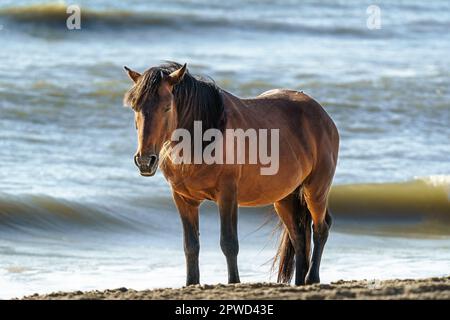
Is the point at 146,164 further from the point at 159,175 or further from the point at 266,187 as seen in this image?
the point at 159,175

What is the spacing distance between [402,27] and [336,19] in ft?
5.59

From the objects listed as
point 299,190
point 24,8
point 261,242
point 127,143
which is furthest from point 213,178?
point 24,8

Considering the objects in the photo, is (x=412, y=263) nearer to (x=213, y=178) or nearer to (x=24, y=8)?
(x=213, y=178)

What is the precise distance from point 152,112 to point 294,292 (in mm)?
1227

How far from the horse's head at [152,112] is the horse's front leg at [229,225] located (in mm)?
543

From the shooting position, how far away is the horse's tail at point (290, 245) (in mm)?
7344

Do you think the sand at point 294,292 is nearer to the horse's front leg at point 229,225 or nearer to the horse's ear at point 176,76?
the horse's front leg at point 229,225

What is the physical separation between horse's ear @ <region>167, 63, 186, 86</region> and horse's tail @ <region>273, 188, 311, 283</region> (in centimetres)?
152

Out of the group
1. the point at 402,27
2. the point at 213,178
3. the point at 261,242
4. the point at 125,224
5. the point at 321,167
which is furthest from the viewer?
the point at 402,27

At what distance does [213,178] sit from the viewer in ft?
20.7

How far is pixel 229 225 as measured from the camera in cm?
636
